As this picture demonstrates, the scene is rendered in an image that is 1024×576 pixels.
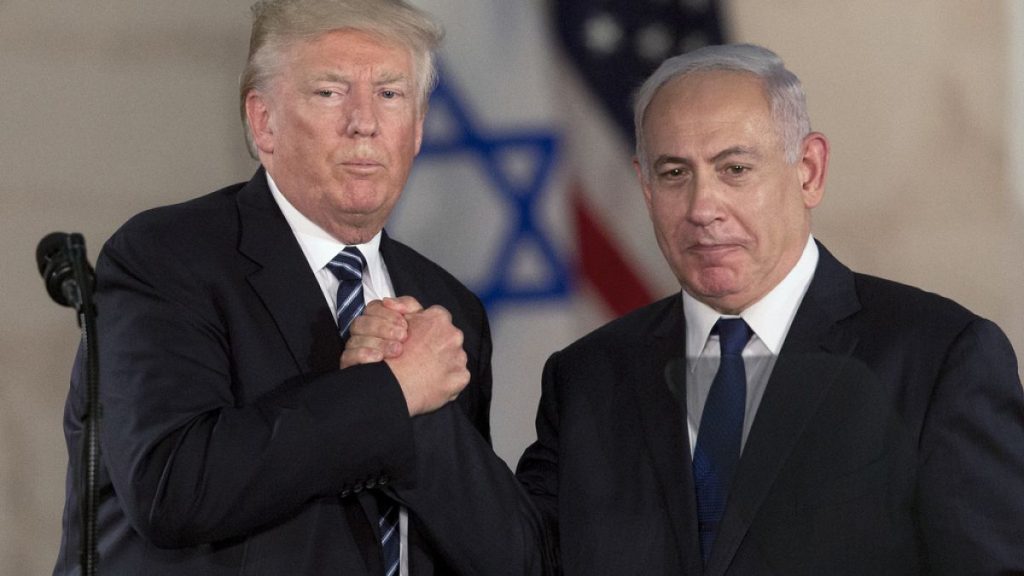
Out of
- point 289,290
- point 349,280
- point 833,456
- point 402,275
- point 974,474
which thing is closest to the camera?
point 974,474

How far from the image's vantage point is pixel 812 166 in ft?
6.93

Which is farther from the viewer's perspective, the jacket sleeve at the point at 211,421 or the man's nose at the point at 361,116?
the man's nose at the point at 361,116

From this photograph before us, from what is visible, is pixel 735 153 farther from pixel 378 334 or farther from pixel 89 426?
pixel 89 426

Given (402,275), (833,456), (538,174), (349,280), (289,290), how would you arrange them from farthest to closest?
1. (538,174)
2. (402,275)
3. (349,280)
4. (289,290)
5. (833,456)

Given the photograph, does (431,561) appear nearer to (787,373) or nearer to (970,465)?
(787,373)

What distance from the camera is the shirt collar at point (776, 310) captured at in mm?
2055

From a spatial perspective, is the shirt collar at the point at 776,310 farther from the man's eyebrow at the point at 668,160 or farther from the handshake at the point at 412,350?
the handshake at the point at 412,350

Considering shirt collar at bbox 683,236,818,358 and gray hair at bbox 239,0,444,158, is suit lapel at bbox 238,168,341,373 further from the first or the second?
shirt collar at bbox 683,236,818,358

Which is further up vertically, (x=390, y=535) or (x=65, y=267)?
(x=65, y=267)

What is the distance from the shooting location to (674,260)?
211 centimetres

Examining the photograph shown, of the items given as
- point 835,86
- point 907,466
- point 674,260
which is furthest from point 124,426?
point 835,86

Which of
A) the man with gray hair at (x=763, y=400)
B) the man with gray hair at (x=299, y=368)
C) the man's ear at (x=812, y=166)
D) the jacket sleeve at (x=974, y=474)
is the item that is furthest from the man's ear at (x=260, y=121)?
the jacket sleeve at (x=974, y=474)

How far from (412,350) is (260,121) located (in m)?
0.50

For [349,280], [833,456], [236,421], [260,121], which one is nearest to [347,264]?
[349,280]
